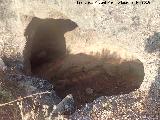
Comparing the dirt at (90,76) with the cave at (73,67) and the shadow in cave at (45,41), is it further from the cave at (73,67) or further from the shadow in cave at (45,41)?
the shadow in cave at (45,41)

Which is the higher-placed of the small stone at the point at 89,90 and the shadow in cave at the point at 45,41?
the shadow in cave at the point at 45,41

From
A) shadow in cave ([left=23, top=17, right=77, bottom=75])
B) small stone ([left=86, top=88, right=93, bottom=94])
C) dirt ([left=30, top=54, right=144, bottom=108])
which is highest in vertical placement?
shadow in cave ([left=23, top=17, right=77, bottom=75])

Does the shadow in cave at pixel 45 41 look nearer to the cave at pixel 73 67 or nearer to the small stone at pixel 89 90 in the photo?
the cave at pixel 73 67

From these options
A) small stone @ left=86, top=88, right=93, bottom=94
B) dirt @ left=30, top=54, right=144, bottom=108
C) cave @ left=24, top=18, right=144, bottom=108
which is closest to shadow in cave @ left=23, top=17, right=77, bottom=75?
cave @ left=24, top=18, right=144, bottom=108

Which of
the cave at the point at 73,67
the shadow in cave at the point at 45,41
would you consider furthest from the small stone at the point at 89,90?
the shadow in cave at the point at 45,41

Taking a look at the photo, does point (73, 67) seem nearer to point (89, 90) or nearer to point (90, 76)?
point (90, 76)

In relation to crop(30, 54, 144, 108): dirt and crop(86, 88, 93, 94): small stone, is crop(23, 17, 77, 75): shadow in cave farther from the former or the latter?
crop(86, 88, 93, 94): small stone

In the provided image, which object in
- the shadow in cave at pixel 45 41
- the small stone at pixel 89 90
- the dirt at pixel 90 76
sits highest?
the shadow in cave at pixel 45 41

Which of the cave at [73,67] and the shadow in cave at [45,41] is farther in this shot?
the shadow in cave at [45,41]

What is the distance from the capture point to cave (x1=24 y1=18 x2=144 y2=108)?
6562mm

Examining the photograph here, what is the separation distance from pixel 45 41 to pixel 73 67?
665 millimetres

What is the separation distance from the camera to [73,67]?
705 centimetres

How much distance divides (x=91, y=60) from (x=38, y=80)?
113cm

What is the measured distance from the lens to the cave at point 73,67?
21.5 ft
